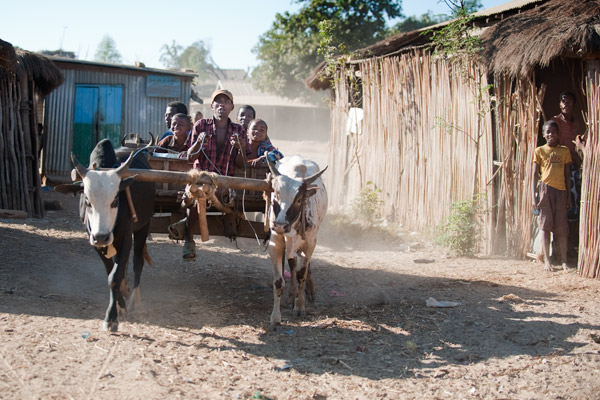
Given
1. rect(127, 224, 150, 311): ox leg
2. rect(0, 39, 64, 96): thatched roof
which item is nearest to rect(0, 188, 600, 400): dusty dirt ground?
rect(127, 224, 150, 311): ox leg

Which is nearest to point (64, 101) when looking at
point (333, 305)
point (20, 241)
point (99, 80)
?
point (99, 80)

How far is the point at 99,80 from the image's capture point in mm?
16125

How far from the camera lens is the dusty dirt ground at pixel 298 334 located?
4008 mm

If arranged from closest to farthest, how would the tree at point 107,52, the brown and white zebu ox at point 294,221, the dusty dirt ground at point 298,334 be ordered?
the dusty dirt ground at point 298,334 → the brown and white zebu ox at point 294,221 → the tree at point 107,52

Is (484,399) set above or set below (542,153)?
below

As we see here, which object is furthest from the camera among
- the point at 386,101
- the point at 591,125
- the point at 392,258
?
the point at 386,101

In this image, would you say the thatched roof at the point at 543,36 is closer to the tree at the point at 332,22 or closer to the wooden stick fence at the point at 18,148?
→ the wooden stick fence at the point at 18,148

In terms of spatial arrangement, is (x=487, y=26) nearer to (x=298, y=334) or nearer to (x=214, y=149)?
(x=214, y=149)

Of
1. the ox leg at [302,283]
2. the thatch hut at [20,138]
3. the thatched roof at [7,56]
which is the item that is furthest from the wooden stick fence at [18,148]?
the ox leg at [302,283]

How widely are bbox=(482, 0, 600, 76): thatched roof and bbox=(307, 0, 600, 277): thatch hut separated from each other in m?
0.01

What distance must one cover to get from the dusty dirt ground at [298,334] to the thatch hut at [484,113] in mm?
1043

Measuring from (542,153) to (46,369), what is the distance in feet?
20.5

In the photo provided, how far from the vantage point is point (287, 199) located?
5074 mm

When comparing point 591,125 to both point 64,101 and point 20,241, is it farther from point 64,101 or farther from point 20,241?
point 64,101
